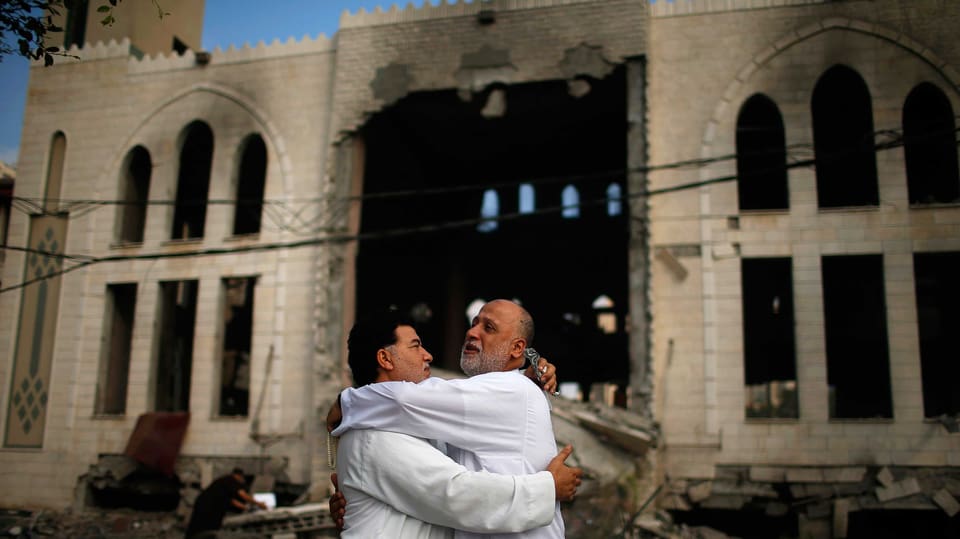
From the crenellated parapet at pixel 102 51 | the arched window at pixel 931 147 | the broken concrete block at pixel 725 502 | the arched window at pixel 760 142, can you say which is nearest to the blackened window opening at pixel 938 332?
the arched window at pixel 931 147

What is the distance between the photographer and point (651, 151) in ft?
50.1

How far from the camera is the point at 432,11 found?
16.4 metres

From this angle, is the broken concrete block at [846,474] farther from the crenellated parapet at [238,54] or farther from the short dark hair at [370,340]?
the crenellated parapet at [238,54]

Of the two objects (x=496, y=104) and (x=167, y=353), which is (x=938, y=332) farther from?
(x=167, y=353)

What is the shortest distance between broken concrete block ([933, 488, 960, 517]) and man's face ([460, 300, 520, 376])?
1185 centimetres

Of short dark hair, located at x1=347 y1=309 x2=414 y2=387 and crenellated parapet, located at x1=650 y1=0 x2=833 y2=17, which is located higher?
crenellated parapet, located at x1=650 y1=0 x2=833 y2=17

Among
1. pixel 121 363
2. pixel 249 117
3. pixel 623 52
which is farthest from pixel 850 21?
pixel 121 363

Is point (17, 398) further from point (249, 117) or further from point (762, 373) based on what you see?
point (762, 373)

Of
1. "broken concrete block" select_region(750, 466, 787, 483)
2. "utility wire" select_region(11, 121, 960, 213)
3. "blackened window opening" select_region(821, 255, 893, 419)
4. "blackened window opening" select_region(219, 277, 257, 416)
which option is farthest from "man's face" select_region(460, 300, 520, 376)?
"blackened window opening" select_region(219, 277, 257, 416)

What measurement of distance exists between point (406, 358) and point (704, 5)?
13729 millimetres

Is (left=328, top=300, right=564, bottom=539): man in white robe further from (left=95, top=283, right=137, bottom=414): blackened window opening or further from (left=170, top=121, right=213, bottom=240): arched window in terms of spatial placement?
(left=170, top=121, right=213, bottom=240): arched window

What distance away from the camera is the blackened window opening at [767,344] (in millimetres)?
21406

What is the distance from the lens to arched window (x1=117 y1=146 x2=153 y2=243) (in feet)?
60.7

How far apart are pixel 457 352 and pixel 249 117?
351 inches
